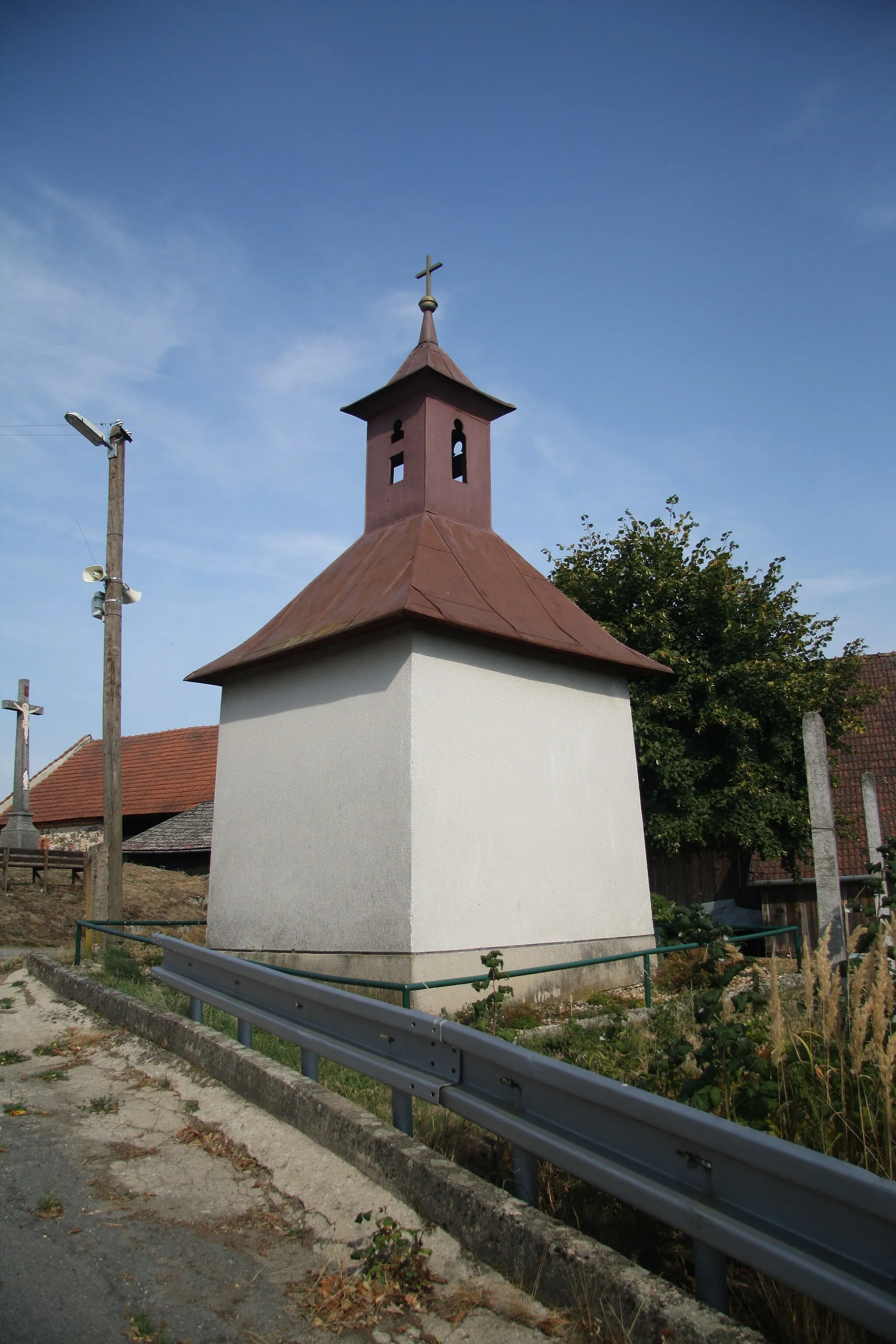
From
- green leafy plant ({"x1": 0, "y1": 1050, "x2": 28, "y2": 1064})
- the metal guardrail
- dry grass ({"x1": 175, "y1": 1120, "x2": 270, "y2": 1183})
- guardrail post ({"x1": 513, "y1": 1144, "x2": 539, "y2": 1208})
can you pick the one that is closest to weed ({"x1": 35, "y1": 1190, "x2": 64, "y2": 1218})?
dry grass ({"x1": 175, "y1": 1120, "x2": 270, "y2": 1183})

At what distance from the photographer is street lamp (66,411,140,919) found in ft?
38.5

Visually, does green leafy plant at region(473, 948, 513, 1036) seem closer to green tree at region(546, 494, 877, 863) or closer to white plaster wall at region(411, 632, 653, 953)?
white plaster wall at region(411, 632, 653, 953)

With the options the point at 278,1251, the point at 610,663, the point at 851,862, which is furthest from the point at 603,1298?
the point at 851,862

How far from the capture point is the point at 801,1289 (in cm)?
249

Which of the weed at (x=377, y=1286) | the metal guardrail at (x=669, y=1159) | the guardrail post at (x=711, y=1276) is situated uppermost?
the metal guardrail at (x=669, y=1159)

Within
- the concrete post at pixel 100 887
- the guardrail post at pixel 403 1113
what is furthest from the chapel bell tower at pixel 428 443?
the guardrail post at pixel 403 1113

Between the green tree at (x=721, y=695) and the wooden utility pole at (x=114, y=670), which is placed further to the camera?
the green tree at (x=721, y=695)

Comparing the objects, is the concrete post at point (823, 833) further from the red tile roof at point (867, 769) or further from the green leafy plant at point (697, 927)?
the red tile roof at point (867, 769)

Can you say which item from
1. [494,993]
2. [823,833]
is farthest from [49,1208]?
[823,833]

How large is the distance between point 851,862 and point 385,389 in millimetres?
13808

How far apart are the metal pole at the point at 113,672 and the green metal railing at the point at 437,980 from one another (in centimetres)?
A: 81

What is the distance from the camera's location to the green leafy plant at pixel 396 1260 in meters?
3.28

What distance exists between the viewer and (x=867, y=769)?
69.9ft

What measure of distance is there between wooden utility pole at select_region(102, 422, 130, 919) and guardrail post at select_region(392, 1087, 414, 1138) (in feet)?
26.0
